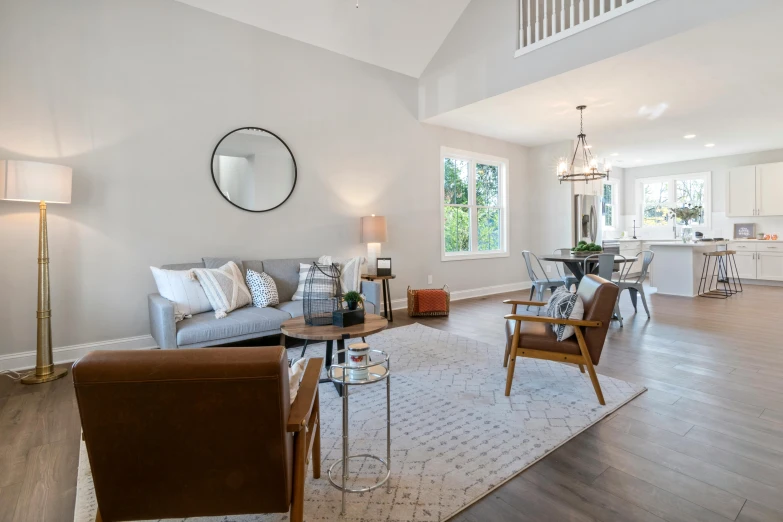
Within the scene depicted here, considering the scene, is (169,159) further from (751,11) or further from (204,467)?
(751,11)

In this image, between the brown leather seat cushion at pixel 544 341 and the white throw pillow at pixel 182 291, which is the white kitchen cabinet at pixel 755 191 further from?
the white throw pillow at pixel 182 291

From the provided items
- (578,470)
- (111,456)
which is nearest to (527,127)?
(578,470)

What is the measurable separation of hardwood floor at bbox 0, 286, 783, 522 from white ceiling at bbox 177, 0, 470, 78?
3.95m

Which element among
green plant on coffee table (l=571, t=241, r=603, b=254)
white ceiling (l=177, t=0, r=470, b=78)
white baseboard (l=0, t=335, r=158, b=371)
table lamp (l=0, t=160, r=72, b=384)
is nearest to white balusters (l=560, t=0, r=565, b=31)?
white ceiling (l=177, t=0, r=470, b=78)

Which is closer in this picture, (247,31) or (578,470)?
(578,470)

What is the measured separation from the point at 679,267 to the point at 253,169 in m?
6.59

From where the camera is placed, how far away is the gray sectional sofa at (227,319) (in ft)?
10.1

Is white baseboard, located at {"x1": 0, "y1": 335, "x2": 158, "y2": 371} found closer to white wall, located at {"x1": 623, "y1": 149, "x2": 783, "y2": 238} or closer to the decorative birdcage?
the decorative birdcage

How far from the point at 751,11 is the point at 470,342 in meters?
3.45

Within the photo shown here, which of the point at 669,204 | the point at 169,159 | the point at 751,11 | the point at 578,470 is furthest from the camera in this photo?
the point at 669,204

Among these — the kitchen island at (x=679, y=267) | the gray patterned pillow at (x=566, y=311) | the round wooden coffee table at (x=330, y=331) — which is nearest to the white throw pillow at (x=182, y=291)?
the round wooden coffee table at (x=330, y=331)

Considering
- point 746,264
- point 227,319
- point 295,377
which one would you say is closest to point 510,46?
point 227,319

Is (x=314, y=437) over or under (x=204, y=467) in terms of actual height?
under

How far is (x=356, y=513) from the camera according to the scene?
1.57 meters
